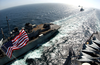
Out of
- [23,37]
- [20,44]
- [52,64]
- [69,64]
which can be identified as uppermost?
[23,37]

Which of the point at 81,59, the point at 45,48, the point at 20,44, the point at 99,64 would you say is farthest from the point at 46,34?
the point at 99,64

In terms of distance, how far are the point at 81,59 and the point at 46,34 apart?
16.5 meters

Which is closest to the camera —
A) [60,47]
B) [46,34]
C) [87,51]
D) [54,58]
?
[87,51]

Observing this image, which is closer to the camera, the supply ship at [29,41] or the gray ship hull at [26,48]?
the gray ship hull at [26,48]

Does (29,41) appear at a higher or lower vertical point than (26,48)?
higher

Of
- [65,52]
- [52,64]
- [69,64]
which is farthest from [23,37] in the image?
[65,52]

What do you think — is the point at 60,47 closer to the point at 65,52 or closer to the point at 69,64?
the point at 65,52

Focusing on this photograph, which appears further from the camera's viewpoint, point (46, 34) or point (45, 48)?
point (46, 34)

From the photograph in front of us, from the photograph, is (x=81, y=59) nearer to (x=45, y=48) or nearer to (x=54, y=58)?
(x=54, y=58)

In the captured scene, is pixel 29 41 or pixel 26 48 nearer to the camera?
pixel 26 48

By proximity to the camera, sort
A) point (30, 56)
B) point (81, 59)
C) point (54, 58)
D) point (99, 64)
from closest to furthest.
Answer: point (99, 64) < point (81, 59) < point (54, 58) < point (30, 56)

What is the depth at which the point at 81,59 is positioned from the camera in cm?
1357

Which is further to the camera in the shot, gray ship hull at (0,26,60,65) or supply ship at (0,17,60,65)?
supply ship at (0,17,60,65)

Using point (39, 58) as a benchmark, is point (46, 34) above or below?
above
